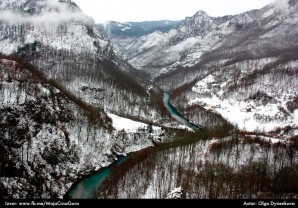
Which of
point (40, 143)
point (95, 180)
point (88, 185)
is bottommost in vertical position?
point (88, 185)

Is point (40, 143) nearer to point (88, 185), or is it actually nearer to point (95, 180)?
point (88, 185)

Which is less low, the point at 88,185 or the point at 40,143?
the point at 40,143

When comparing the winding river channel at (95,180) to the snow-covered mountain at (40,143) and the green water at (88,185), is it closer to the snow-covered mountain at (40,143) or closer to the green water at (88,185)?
the green water at (88,185)

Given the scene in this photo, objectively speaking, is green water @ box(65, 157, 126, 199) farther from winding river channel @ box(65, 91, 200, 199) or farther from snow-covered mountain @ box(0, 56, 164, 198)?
snow-covered mountain @ box(0, 56, 164, 198)

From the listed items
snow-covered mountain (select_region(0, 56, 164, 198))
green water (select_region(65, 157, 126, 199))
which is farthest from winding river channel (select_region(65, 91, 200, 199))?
snow-covered mountain (select_region(0, 56, 164, 198))

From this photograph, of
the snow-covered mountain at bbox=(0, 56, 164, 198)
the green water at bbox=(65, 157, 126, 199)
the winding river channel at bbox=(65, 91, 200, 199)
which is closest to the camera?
the snow-covered mountain at bbox=(0, 56, 164, 198)

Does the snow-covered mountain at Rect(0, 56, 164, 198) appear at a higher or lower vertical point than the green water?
higher

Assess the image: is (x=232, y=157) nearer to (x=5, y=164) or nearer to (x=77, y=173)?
(x=77, y=173)

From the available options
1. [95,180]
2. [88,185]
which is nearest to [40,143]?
[88,185]

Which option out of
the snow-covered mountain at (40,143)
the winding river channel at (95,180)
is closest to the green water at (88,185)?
the winding river channel at (95,180)
